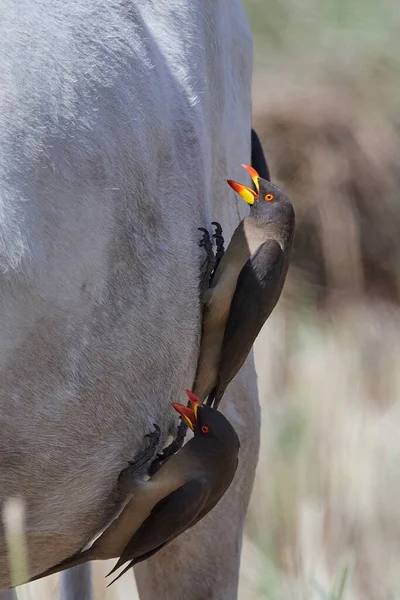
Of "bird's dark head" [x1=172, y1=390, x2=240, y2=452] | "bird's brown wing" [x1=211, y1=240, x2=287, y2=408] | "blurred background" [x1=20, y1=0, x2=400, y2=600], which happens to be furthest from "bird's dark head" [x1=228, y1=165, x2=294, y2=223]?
"blurred background" [x1=20, y1=0, x2=400, y2=600]

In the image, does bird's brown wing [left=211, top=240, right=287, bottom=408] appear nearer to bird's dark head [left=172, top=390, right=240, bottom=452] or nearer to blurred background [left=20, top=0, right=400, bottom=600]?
bird's dark head [left=172, top=390, right=240, bottom=452]

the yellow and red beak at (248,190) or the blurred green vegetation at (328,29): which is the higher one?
the yellow and red beak at (248,190)

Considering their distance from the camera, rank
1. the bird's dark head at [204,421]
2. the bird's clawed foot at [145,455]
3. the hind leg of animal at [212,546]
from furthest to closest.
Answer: the hind leg of animal at [212,546], the bird's dark head at [204,421], the bird's clawed foot at [145,455]

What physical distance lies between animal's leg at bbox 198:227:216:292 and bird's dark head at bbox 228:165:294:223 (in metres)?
0.17

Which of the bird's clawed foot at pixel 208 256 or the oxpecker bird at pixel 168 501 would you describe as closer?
the oxpecker bird at pixel 168 501

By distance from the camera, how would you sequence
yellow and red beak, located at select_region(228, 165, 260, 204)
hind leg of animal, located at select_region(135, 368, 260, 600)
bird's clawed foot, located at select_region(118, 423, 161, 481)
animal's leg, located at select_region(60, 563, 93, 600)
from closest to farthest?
bird's clawed foot, located at select_region(118, 423, 161, 481) → yellow and red beak, located at select_region(228, 165, 260, 204) → hind leg of animal, located at select_region(135, 368, 260, 600) → animal's leg, located at select_region(60, 563, 93, 600)

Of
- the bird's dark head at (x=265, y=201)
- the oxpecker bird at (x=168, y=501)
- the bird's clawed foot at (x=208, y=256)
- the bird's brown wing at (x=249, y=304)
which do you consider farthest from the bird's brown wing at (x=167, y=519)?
the bird's dark head at (x=265, y=201)

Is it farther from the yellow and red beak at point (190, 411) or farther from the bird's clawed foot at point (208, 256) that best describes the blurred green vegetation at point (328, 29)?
the yellow and red beak at point (190, 411)

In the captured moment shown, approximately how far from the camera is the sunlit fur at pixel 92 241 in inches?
54.4

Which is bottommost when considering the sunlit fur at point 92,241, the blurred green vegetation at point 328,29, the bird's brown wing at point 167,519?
the blurred green vegetation at point 328,29

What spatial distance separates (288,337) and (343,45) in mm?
1668

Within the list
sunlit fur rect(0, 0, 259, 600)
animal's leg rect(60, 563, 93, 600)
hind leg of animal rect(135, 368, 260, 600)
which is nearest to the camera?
sunlit fur rect(0, 0, 259, 600)

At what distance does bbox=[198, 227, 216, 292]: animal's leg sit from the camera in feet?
5.93

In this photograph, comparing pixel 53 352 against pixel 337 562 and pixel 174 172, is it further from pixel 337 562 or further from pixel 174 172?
pixel 337 562
